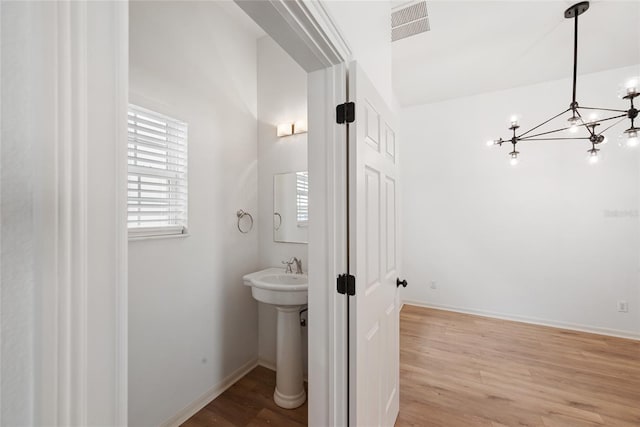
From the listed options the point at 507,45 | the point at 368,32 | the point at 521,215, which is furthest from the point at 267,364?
the point at 507,45

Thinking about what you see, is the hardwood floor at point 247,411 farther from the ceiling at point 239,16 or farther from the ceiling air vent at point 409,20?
the ceiling air vent at point 409,20

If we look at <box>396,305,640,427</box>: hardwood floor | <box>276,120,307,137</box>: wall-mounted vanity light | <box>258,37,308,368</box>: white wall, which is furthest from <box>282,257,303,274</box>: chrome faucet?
<box>396,305,640,427</box>: hardwood floor

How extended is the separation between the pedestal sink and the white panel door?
62 cm

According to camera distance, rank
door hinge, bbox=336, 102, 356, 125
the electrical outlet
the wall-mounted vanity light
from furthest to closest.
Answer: the electrical outlet
the wall-mounted vanity light
door hinge, bbox=336, 102, 356, 125

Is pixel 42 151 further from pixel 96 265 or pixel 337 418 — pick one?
pixel 337 418

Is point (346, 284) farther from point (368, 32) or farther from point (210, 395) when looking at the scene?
point (210, 395)

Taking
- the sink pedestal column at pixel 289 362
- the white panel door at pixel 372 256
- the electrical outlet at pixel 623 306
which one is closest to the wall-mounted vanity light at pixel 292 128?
the white panel door at pixel 372 256

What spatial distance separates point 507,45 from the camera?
2607 mm

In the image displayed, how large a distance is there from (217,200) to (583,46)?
12.0ft

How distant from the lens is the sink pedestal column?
197cm

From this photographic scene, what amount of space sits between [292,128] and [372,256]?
1407 mm

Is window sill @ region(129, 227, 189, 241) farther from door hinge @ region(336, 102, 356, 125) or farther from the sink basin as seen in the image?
door hinge @ region(336, 102, 356, 125)

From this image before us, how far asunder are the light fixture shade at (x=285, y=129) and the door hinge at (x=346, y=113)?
46.5 inches

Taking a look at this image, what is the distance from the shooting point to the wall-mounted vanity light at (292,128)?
7.35ft
